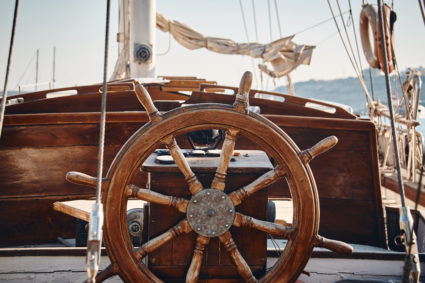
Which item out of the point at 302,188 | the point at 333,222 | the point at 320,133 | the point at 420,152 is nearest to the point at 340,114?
the point at 320,133

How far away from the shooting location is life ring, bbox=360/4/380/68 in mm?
4727

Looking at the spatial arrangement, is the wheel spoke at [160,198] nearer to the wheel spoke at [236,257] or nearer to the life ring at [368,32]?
the wheel spoke at [236,257]

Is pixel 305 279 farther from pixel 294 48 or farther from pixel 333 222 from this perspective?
pixel 294 48

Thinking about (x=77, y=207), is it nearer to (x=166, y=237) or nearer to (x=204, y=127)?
(x=166, y=237)

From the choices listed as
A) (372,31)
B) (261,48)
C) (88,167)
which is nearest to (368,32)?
(372,31)

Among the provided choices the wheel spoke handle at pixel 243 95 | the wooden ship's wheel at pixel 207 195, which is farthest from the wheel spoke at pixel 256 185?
the wheel spoke handle at pixel 243 95

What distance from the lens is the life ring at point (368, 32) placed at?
4727mm

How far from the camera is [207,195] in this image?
134 cm

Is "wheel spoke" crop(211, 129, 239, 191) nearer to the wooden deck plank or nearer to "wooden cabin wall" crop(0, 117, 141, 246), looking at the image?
the wooden deck plank

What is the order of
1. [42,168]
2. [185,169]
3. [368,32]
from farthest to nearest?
[368,32], [42,168], [185,169]

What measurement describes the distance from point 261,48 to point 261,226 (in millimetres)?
5801

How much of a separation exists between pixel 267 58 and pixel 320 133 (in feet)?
15.2

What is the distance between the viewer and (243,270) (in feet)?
4.44

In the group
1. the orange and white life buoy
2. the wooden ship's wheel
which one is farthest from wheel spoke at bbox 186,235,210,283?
the orange and white life buoy
